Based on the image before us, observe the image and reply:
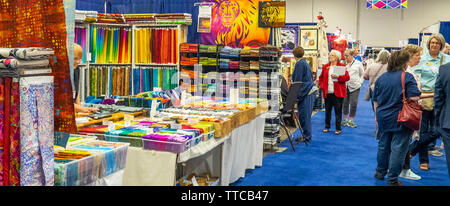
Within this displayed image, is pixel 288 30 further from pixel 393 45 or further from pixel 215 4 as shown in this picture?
pixel 393 45

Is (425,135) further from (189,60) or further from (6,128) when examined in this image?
(6,128)

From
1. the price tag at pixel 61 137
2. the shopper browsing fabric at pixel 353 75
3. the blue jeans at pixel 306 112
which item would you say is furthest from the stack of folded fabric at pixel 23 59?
the shopper browsing fabric at pixel 353 75

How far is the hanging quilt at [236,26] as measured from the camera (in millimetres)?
6376

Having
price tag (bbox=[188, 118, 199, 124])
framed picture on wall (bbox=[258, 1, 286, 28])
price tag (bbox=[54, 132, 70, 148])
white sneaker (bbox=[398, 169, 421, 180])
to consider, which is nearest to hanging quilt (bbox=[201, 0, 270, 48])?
framed picture on wall (bbox=[258, 1, 286, 28])

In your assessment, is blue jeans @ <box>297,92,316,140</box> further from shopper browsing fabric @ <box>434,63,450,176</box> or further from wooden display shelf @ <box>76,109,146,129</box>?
wooden display shelf @ <box>76,109,146,129</box>

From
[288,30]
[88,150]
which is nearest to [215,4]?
[288,30]

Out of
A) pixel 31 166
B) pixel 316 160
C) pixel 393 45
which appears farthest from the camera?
pixel 393 45

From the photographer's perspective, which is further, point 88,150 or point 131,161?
point 131,161

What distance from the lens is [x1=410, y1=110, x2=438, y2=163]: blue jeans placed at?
200 inches

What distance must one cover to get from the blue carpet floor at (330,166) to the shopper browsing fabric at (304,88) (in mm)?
395

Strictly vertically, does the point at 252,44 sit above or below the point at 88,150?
above

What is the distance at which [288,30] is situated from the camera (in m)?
10.1

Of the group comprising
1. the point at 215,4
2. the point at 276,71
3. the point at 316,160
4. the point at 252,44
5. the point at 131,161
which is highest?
the point at 215,4
